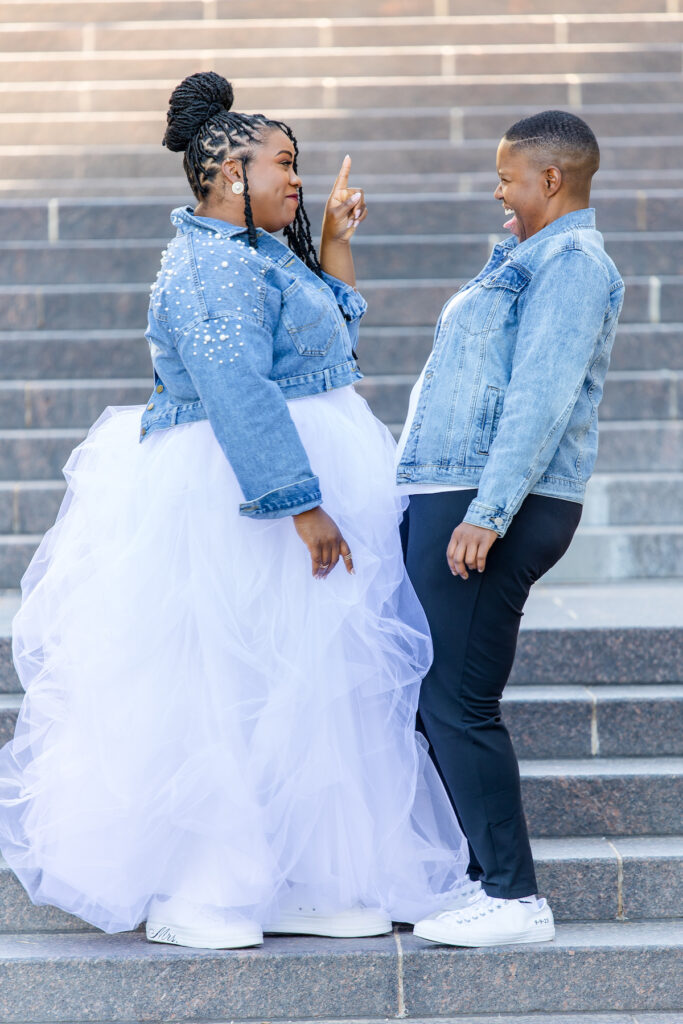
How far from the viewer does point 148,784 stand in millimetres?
2328

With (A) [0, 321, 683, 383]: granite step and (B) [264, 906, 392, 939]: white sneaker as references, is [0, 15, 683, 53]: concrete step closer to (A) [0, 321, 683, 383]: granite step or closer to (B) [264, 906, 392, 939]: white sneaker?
(A) [0, 321, 683, 383]: granite step

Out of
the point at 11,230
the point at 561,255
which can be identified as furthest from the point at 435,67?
the point at 561,255

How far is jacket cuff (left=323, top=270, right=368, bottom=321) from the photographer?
2652 mm

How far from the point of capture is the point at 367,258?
5062 millimetres

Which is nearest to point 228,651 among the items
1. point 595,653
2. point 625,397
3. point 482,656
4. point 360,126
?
point 482,656

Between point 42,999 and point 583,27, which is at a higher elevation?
point 583,27

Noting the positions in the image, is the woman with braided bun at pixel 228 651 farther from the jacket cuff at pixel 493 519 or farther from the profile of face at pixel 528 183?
the profile of face at pixel 528 183

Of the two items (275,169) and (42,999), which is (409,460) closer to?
(275,169)

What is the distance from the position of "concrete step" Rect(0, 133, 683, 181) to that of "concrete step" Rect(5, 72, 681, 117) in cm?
42

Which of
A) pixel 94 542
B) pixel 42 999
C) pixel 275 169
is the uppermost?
pixel 275 169

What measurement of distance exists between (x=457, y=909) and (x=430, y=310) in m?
2.98

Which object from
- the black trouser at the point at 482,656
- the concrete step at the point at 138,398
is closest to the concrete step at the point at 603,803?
the black trouser at the point at 482,656

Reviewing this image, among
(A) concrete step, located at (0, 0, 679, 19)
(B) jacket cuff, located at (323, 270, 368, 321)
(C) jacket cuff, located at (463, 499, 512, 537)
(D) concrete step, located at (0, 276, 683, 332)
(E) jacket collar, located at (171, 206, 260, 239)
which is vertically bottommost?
(C) jacket cuff, located at (463, 499, 512, 537)

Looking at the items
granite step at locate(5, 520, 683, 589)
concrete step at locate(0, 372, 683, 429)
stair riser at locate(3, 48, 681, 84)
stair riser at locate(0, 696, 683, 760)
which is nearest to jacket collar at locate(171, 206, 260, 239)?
stair riser at locate(0, 696, 683, 760)
